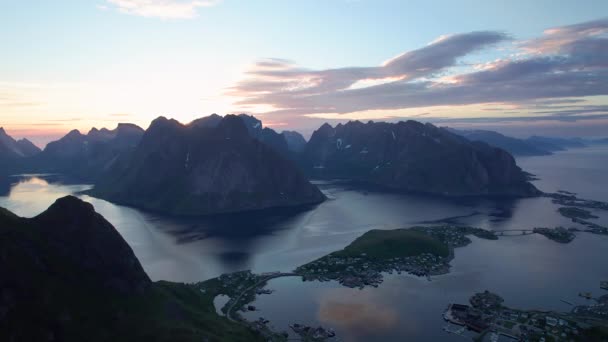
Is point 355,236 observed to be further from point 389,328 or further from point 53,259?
point 53,259

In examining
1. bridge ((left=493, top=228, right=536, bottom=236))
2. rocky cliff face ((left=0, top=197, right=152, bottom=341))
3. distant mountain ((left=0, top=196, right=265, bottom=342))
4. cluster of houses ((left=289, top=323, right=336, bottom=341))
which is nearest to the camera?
rocky cliff face ((left=0, top=197, right=152, bottom=341))

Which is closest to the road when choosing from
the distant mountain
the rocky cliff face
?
the distant mountain

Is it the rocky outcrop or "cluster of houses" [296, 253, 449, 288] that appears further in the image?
"cluster of houses" [296, 253, 449, 288]

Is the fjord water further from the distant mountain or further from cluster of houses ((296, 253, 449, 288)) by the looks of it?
the distant mountain

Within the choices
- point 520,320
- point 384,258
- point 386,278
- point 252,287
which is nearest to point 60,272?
point 252,287

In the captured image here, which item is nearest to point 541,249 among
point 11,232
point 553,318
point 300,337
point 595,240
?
point 595,240
